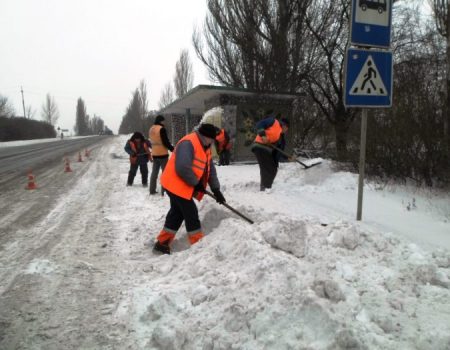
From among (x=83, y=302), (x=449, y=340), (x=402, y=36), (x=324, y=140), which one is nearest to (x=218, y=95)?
(x=324, y=140)

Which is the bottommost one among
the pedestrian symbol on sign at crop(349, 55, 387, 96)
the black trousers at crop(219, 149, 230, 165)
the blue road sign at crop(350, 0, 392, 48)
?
the black trousers at crop(219, 149, 230, 165)

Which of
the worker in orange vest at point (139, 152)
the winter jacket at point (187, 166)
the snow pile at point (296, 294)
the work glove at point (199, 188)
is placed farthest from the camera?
the worker in orange vest at point (139, 152)

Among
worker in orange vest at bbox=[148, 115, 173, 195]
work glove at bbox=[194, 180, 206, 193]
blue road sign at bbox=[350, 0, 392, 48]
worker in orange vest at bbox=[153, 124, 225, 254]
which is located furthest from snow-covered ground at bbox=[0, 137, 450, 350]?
worker in orange vest at bbox=[148, 115, 173, 195]

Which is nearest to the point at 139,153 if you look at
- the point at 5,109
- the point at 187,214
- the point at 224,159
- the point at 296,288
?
the point at 224,159

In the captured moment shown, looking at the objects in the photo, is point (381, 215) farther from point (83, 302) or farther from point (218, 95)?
point (218, 95)

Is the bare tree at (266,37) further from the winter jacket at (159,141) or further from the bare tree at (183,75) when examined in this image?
the bare tree at (183,75)

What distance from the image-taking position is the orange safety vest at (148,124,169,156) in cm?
752

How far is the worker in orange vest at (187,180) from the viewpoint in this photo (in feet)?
13.2

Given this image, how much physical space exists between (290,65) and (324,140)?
3.43m

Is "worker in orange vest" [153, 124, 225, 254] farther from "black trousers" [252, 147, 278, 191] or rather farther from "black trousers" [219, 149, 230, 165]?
"black trousers" [219, 149, 230, 165]

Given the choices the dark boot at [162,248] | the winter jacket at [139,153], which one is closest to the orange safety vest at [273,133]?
the dark boot at [162,248]

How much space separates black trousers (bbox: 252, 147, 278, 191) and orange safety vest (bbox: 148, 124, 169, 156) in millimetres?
2055

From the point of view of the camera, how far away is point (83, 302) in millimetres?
3115

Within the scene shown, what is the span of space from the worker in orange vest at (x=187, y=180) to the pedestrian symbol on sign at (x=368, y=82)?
1.73 meters
